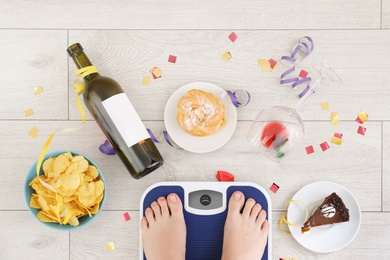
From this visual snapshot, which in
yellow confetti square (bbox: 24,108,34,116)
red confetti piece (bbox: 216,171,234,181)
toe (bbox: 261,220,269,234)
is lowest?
toe (bbox: 261,220,269,234)

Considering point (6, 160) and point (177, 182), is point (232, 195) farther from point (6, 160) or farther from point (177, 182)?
point (6, 160)

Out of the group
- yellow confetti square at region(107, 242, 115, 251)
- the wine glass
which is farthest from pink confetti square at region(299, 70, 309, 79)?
yellow confetti square at region(107, 242, 115, 251)

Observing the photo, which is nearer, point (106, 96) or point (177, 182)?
point (106, 96)

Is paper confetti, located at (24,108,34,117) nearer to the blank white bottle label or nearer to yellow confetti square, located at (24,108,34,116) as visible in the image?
yellow confetti square, located at (24,108,34,116)

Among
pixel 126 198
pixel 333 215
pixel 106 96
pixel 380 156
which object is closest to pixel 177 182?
pixel 126 198

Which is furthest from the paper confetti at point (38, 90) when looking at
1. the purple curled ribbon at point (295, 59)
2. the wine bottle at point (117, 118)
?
the purple curled ribbon at point (295, 59)

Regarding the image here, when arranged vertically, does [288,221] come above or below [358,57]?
below

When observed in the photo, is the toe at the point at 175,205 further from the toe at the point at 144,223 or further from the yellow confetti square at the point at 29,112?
the yellow confetti square at the point at 29,112

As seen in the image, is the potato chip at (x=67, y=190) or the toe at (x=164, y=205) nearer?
the potato chip at (x=67, y=190)
